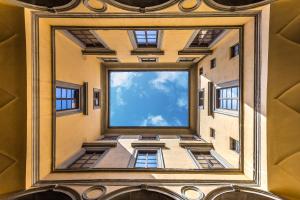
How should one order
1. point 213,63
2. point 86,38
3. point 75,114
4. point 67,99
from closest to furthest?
point 67,99, point 75,114, point 86,38, point 213,63

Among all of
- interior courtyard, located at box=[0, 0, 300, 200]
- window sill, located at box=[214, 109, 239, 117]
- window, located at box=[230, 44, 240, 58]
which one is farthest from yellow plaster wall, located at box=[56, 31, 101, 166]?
window, located at box=[230, 44, 240, 58]

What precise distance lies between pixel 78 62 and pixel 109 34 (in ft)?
12.1

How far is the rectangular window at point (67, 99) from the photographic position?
11.5 m

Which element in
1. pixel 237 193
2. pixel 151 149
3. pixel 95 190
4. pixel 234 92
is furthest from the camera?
pixel 151 149

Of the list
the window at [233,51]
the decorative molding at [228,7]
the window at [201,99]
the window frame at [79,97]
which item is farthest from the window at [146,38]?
the window at [201,99]

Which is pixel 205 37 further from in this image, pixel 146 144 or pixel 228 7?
pixel 146 144

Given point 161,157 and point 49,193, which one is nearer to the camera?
point 49,193

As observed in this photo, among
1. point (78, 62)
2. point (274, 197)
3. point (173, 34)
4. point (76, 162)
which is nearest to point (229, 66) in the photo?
point (173, 34)

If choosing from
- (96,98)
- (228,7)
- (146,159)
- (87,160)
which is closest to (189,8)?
(228,7)

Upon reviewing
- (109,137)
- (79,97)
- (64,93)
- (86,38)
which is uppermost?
(86,38)

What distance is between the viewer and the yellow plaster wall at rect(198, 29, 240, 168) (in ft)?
37.4

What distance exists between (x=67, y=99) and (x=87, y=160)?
14.1ft

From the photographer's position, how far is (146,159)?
1299 centimetres

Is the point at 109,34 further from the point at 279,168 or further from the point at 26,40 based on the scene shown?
the point at 279,168
